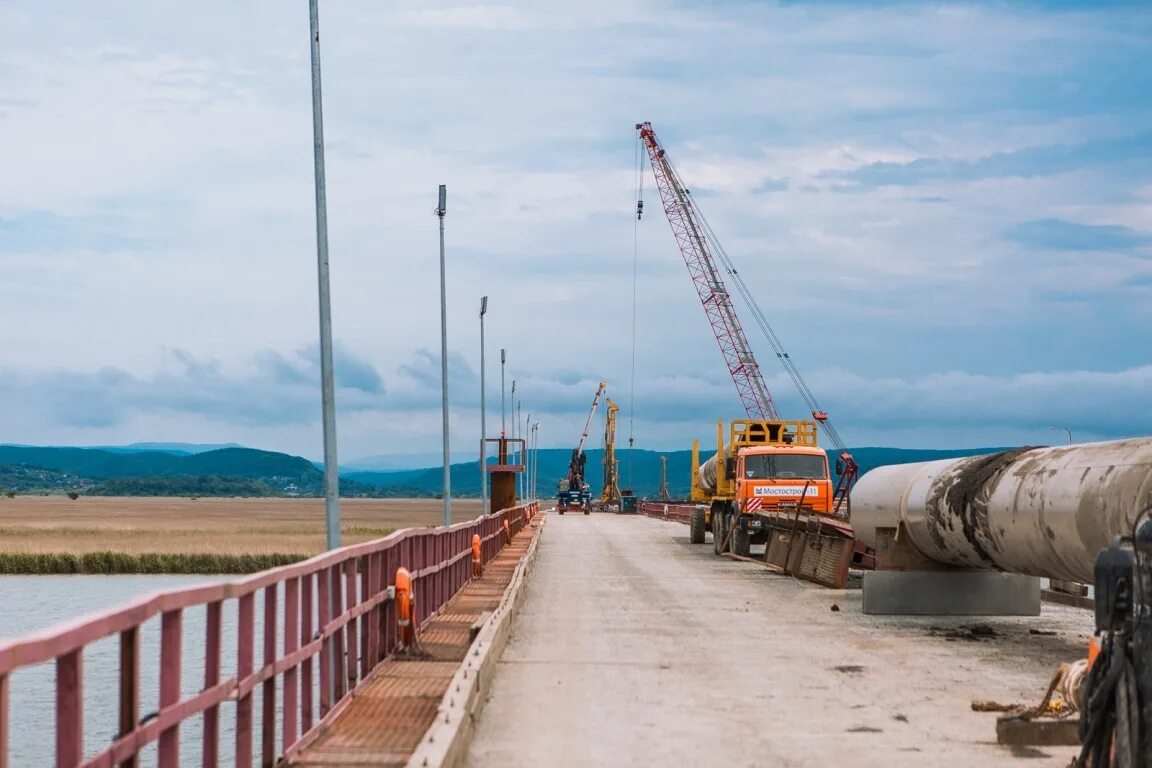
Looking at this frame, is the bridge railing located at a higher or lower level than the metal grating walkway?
higher

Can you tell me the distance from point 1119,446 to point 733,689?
5.00 meters

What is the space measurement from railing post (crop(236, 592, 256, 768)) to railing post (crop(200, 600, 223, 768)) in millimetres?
474

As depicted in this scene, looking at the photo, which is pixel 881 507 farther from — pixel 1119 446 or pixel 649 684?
pixel 649 684

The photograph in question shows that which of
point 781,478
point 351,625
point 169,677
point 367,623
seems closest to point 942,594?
point 367,623

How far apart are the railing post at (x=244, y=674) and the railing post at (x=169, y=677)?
1322 millimetres

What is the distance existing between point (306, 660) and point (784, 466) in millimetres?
30350

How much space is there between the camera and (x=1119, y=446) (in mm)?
15898

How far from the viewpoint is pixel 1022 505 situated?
58.0 feet

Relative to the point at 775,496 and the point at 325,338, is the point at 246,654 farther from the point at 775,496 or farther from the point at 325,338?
the point at 775,496

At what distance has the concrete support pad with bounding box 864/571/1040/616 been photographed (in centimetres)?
2267

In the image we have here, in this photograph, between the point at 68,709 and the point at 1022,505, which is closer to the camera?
the point at 68,709

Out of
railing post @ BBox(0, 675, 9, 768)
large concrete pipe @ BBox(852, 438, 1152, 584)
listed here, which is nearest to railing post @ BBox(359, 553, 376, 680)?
large concrete pipe @ BBox(852, 438, 1152, 584)

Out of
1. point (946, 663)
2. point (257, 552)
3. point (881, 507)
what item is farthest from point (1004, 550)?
point (257, 552)

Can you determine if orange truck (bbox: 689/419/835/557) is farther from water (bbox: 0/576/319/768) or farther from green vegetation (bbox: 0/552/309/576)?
green vegetation (bbox: 0/552/309/576)
